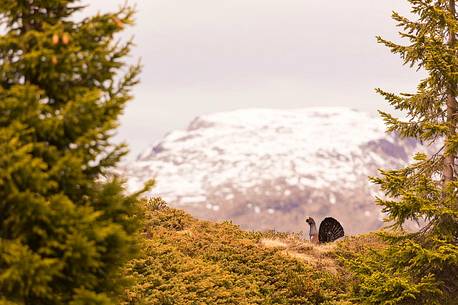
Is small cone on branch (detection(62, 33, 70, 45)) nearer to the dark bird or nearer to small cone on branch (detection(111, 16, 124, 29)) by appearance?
small cone on branch (detection(111, 16, 124, 29))

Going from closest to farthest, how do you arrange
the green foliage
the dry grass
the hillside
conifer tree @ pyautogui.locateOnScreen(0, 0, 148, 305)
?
conifer tree @ pyautogui.locateOnScreen(0, 0, 148, 305) < the green foliage < the hillside < the dry grass

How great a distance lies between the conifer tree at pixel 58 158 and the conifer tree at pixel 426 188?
870 cm

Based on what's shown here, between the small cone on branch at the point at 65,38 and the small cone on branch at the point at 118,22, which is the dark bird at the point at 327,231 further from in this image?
the small cone on branch at the point at 65,38

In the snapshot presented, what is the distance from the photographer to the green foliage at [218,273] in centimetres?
1944

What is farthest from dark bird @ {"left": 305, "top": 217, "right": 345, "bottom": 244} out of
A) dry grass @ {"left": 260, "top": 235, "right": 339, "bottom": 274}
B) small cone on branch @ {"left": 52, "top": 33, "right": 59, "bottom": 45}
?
small cone on branch @ {"left": 52, "top": 33, "right": 59, "bottom": 45}

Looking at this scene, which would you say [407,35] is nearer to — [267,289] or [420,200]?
[420,200]

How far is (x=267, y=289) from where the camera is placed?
70.0 feet

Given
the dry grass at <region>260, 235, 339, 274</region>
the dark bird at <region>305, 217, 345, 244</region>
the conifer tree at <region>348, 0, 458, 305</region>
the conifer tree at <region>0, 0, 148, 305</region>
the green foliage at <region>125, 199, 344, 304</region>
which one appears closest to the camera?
the conifer tree at <region>0, 0, 148, 305</region>

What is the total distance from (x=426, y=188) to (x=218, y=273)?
28.5 ft

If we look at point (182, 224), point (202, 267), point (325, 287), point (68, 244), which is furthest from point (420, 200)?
point (182, 224)

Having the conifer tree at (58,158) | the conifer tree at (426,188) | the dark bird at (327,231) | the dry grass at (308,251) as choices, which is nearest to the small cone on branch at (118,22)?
the conifer tree at (58,158)

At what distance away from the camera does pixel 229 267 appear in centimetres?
2241

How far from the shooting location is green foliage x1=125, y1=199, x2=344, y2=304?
19438 mm

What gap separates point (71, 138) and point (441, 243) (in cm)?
1089
